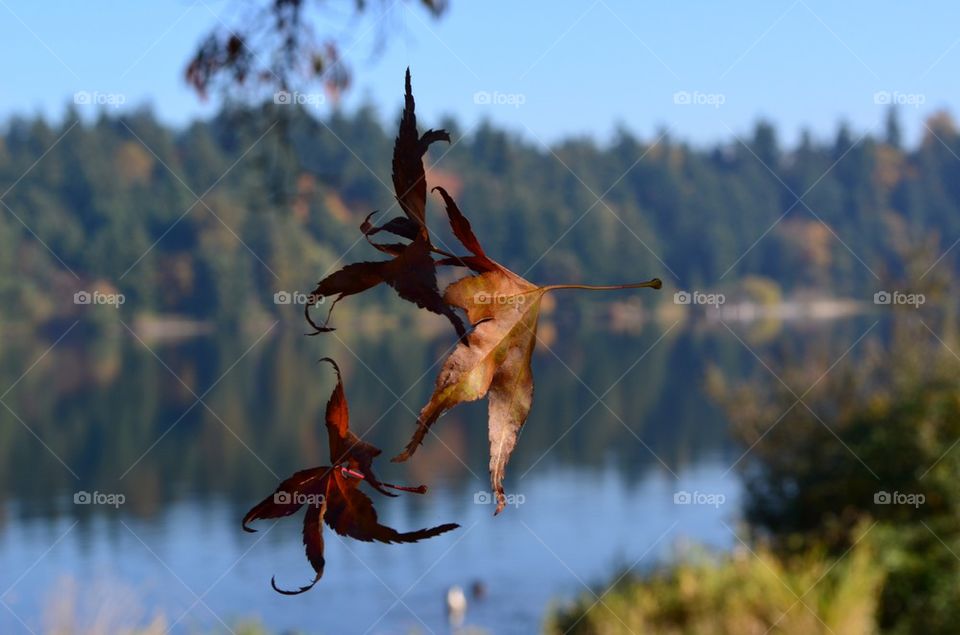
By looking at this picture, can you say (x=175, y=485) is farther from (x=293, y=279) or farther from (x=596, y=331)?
(x=596, y=331)

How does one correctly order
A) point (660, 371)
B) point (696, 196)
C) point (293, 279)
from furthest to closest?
point (696, 196) < point (660, 371) < point (293, 279)

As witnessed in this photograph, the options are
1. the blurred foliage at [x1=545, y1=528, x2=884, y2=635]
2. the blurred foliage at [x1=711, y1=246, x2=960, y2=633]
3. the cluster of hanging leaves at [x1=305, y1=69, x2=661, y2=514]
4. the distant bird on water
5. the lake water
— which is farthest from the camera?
the lake water

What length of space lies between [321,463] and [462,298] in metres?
22.9

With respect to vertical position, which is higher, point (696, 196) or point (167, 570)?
point (696, 196)

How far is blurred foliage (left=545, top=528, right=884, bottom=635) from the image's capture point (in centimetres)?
535

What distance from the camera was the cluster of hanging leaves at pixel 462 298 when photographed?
1.00ft

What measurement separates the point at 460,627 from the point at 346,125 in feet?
108

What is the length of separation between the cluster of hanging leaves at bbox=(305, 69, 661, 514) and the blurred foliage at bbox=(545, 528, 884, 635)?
527 centimetres

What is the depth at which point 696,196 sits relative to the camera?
3969cm

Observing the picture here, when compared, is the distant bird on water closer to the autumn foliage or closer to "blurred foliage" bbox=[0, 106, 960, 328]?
the autumn foliage

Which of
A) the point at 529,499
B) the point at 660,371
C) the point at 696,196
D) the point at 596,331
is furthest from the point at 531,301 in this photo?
the point at 596,331

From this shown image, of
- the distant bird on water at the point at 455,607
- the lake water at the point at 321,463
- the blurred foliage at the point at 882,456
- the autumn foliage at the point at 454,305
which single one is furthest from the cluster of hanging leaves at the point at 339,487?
the distant bird on water at the point at 455,607

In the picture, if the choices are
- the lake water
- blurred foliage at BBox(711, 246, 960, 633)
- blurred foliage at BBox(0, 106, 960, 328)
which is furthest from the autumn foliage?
blurred foliage at BBox(0, 106, 960, 328)

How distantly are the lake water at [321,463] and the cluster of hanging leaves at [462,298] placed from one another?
11.2 feet
